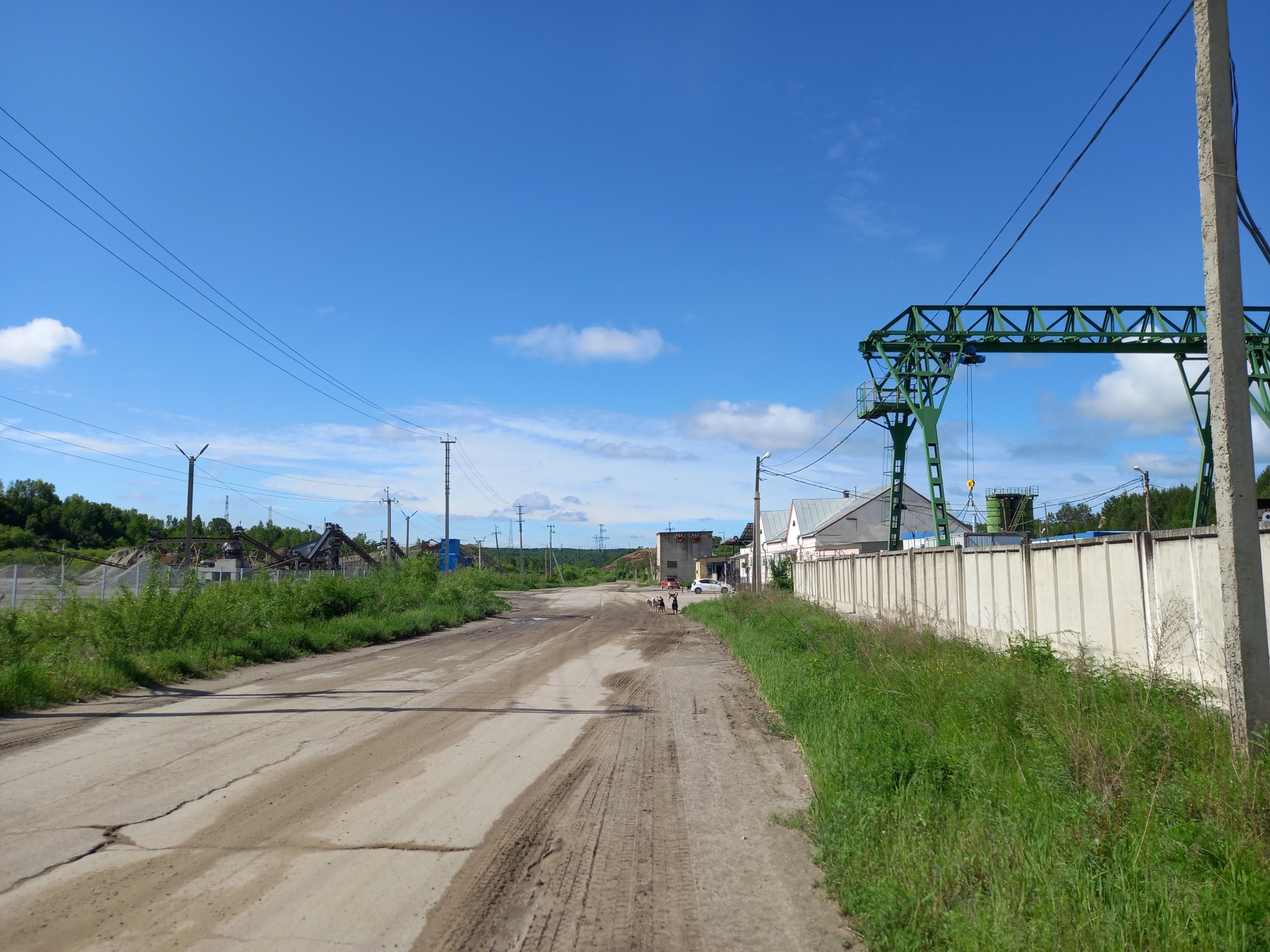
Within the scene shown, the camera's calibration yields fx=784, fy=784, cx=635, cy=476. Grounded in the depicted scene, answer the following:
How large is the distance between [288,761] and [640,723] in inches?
184

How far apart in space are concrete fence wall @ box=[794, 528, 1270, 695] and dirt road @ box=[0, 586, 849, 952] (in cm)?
409

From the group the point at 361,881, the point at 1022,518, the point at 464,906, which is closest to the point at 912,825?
the point at 464,906

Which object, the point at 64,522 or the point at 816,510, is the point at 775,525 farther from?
the point at 64,522

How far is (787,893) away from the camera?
504 centimetres

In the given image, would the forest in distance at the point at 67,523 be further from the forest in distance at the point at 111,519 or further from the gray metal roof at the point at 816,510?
the gray metal roof at the point at 816,510

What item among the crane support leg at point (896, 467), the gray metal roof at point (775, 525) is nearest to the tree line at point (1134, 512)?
the gray metal roof at point (775, 525)

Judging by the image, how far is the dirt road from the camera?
4.48m

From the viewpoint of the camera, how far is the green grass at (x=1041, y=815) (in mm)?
3998

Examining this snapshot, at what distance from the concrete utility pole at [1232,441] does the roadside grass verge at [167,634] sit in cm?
1366

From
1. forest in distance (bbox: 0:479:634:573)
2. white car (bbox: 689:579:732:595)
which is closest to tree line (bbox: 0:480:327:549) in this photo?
forest in distance (bbox: 0:479:634:573)

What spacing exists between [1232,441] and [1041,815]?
9.66 ft

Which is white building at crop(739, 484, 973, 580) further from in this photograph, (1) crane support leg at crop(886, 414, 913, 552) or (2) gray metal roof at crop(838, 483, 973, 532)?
(1) crane support leg at crop(886, 414, 913, 552)

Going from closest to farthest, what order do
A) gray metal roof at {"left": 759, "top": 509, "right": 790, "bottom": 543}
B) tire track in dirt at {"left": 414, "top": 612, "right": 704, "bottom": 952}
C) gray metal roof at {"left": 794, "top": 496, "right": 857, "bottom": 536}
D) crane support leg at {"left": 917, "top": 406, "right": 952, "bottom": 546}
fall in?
tire track in dirt at {"left": 414, "top": 612, "right": 704, "bottom": 952}, crane support leg at {"left": 917, "top": 406, "right": 952, "bottom": 546}, gray metal roof at {"left": 794, "top": 496, "right": 857, "bottom": 536}, gray metal roof at {"left": 759, "top": 509, "right": 790, "bottom": 543}

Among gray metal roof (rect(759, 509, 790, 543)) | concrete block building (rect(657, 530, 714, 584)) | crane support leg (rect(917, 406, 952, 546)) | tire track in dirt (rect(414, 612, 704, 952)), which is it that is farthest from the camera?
concrete block building (rect(657, 530, 714, 584))
